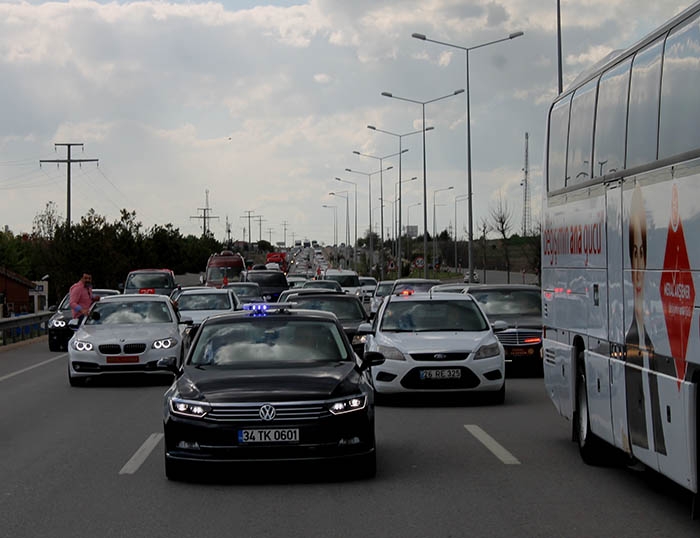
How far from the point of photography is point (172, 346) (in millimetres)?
20312

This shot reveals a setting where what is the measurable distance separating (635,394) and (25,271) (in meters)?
119

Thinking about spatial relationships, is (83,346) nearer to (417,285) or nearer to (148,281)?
(417,285)

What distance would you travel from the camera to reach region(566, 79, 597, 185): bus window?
11.1 m

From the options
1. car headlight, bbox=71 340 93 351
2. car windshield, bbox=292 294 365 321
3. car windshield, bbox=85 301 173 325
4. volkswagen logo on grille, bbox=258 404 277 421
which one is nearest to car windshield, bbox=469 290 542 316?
car windshield, bbox=292 294 365 321

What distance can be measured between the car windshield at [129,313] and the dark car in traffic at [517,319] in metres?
6.06

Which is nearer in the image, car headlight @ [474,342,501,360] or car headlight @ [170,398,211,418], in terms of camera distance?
car headlight @ [170,398,211,418]

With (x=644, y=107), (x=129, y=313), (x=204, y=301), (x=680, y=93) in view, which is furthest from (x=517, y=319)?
(x=680, y=93)

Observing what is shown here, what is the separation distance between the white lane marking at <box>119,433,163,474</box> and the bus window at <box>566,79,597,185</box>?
4.91m

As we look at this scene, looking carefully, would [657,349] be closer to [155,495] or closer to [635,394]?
[635,394]

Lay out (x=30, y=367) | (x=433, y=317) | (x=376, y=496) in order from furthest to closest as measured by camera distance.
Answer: (x=30, y=367) → (x=433, y=317) → (x=376, y=496)

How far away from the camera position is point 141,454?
12.0m

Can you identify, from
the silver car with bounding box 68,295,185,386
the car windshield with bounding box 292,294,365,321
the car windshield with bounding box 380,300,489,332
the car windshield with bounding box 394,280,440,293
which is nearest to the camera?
the car windshield with bounding box 380,300,489,332

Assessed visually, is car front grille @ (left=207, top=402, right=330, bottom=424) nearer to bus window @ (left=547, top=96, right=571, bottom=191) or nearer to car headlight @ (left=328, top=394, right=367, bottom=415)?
car headlight @ (left=328, top=394, right=367, bottom=415)

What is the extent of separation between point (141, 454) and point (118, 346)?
8.07 metres
